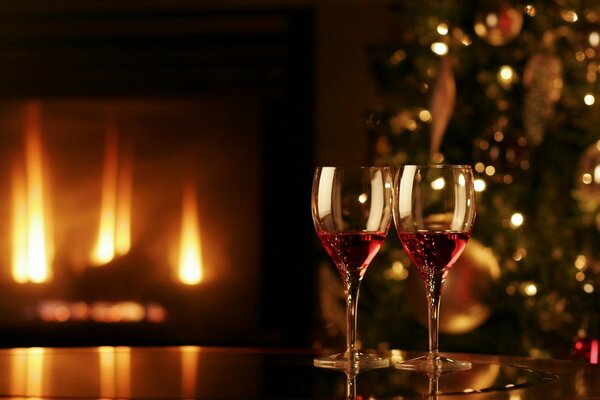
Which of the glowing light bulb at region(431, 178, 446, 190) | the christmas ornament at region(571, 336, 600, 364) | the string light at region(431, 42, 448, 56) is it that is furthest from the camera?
the string light at region(431, 42, 448, 56)

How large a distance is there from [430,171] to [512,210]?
1887 millimetres

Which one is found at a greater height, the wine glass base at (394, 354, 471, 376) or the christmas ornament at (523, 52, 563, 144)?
the christmas ornament at (523, 52, 563, 144)

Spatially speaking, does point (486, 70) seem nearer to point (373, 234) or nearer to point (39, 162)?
point (39, 162)

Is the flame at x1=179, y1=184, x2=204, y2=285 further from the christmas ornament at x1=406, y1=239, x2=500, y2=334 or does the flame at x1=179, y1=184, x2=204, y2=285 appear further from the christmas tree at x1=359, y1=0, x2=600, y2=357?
the christmas ornament at x1=406, y1=239, x2=500, y2=334

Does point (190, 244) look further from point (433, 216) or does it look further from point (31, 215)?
point (433, 216)

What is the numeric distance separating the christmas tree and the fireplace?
1.69 ft

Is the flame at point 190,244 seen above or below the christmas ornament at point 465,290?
above

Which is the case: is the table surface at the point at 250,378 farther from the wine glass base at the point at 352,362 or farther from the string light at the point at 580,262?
the string light at the point at 580,262

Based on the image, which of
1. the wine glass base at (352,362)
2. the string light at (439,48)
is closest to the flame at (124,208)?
the string light at (439,48)

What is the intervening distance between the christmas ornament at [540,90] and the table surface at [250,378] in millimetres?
1661

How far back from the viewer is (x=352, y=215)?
3.15ft

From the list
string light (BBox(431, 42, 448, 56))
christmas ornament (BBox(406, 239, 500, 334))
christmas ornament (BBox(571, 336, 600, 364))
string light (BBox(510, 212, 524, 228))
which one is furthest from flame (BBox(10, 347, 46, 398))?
string light (BBox(431, 42, 448, 56))

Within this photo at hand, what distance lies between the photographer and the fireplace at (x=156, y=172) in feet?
11.2

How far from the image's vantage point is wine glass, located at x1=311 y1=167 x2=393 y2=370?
3.13ft
